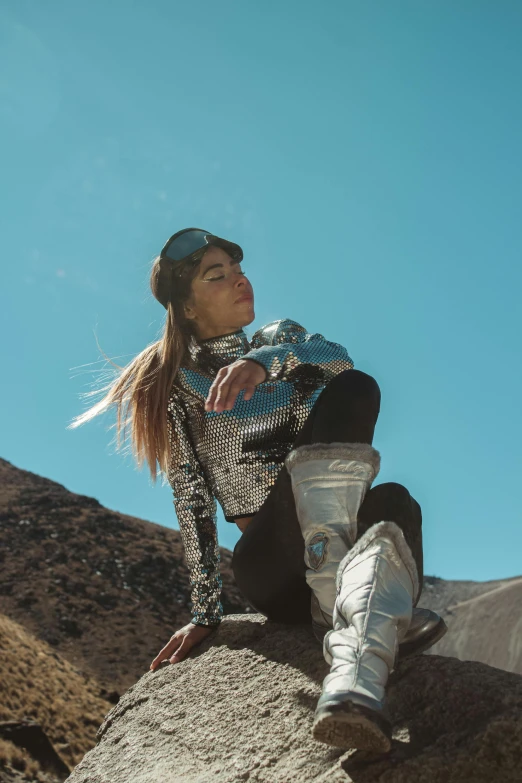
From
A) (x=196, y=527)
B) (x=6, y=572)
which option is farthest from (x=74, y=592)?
(x=196, y=527)

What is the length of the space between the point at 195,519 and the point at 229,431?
0.44m

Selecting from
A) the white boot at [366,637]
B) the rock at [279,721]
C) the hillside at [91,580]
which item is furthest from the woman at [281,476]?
the hillside at [91,580]

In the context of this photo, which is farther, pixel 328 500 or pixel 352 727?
pixel 328 500

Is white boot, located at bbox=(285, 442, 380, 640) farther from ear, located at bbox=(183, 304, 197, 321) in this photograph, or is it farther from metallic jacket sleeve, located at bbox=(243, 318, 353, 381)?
ear, located at bbox=(183, 304, 197, 321)

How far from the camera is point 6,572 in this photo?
3544cm

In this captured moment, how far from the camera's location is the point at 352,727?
165cm

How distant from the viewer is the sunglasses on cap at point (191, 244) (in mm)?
3549

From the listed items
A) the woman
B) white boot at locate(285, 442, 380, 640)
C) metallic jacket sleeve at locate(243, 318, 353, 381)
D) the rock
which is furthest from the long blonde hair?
white boot at locate(285, 442, 380, 640)

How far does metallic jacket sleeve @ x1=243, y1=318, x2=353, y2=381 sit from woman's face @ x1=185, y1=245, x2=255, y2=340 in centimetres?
25

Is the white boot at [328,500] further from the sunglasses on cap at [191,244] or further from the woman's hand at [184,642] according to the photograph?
the sunglasses on cap at [191,244]

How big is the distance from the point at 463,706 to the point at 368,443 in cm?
76

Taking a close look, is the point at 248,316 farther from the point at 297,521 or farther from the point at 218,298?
the point at 297,521

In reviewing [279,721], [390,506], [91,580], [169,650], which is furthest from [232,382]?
[91,580]

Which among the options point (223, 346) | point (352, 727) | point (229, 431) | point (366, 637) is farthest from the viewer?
point (223, 346)
